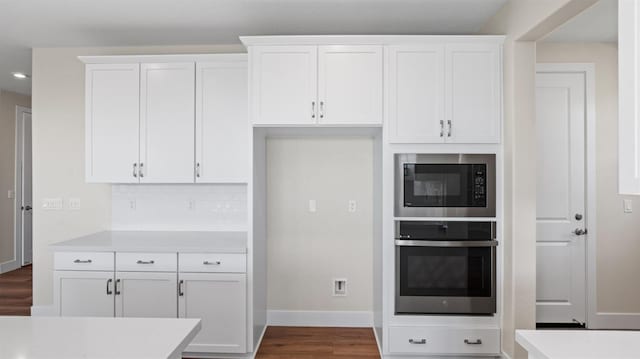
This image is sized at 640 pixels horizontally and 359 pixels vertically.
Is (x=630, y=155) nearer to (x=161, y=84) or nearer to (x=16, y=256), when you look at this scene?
(x=161, y=84)

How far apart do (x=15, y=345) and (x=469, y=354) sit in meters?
2.66

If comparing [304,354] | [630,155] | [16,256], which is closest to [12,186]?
[16,256]

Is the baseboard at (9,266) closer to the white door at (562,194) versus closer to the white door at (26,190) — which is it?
the white door at (26,190)

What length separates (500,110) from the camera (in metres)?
2.83

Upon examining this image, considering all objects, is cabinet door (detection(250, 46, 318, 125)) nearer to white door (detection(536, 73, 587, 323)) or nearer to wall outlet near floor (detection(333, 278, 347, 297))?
wall outlet near floor (detection(333, 278, 347, 297))

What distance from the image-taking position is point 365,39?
2852 millimetres

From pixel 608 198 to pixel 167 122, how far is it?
3838 millimetres

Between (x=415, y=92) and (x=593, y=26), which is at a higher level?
(x=593, y=26)

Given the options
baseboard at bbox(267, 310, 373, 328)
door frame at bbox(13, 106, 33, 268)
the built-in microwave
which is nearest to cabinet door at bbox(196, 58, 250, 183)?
the built-in microwave

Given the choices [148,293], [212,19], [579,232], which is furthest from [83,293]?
[579,232]

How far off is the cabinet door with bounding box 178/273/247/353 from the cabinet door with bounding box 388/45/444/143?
1.56m

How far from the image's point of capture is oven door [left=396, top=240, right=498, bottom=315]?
9.27 feet

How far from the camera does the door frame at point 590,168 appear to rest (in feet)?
11.8

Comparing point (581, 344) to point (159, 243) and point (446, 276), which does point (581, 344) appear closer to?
point (446, 276)
